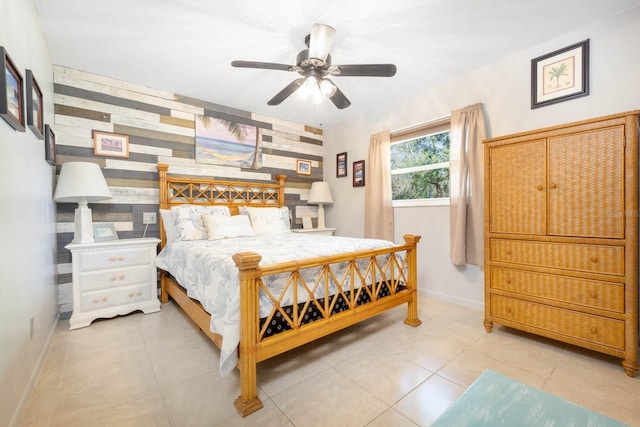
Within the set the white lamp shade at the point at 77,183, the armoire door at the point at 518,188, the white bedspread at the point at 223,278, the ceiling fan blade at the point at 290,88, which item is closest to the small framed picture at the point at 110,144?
the white lamp shade at the point at 77,183

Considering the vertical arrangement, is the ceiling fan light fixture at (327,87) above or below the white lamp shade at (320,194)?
above

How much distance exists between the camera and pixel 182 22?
2182 mm

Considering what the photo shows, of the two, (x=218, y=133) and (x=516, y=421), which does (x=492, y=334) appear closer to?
(x=516, y=421)

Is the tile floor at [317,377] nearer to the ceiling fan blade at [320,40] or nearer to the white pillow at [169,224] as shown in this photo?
the white pillow at [169,224]

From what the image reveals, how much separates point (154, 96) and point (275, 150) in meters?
1.69

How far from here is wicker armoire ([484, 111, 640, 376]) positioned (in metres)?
1.77

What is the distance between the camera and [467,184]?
2.93 metres

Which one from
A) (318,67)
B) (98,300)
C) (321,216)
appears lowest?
(98,300)

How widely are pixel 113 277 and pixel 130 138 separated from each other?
1555mm

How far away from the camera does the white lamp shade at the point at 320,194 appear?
14.4 ft

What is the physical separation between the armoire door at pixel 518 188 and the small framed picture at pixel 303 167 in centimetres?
287

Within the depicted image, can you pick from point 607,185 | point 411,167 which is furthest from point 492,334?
point 411,167

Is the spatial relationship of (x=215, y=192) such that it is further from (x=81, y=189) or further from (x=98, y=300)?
(x=98, y=300)

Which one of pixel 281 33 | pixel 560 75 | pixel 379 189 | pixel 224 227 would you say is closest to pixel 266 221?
pixel 224 227
